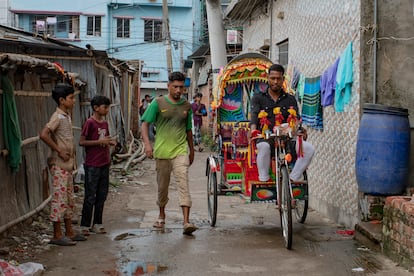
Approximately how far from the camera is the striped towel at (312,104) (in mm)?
8867

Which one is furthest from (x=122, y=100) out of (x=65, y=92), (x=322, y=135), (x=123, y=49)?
(x=123, y=49)

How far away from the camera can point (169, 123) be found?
7.39 metres

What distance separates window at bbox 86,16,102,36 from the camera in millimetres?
40156

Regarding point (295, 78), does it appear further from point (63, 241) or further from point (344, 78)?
point (63, 241)

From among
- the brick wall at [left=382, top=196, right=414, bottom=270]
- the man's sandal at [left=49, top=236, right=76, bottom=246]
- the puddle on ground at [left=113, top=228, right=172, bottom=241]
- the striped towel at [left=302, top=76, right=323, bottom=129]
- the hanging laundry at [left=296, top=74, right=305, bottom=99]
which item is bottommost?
the puddle on ground at [left=113, top=228, right=172, bottom=241]

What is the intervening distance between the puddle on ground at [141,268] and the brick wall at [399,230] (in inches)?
91.6

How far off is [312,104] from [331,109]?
79 cm

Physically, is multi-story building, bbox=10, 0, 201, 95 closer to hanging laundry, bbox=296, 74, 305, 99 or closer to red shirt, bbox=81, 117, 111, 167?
hanging laundry, bbox=296, 74, 305, 99

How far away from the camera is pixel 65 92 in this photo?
656cm

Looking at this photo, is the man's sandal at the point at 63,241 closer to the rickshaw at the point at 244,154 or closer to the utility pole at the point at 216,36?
the rickshaw at the point at 244,154

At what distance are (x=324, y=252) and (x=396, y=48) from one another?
8.80 feet

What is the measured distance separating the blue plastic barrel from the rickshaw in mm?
849

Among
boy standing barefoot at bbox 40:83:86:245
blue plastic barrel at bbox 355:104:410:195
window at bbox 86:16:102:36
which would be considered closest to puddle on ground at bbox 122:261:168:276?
boy standing barefoot at bbox 40:83:86:245

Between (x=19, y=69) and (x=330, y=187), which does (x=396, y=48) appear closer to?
(x=330, y=187)
